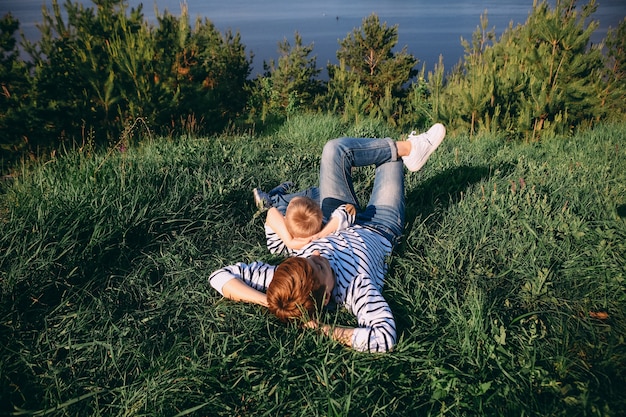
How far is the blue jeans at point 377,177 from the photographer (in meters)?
3.16

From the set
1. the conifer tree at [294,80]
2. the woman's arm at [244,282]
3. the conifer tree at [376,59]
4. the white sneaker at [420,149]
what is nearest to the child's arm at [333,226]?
the woman's arm at [244,282]

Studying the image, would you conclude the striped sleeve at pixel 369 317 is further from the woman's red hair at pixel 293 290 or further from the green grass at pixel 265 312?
the woman's red hair at pixel 293 290

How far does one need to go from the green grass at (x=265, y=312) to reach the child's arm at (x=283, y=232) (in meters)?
0.21

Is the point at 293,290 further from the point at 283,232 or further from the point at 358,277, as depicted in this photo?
the point at 283,232

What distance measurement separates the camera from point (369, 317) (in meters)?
2.21

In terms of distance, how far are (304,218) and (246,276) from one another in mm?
571

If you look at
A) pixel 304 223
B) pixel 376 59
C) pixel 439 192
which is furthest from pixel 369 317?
pixel 376 59

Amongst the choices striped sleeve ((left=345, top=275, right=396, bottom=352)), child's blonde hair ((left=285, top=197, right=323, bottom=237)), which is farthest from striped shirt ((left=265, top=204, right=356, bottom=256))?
striped sleeve ((left=345, top=275, right=396, bottom=352))

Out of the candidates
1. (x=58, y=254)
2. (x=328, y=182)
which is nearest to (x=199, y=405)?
(x=58, y=254)

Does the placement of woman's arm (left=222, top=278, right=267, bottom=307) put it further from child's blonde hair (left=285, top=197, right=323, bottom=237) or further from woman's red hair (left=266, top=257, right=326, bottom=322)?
child's blonde hair (left=285, top=197, right=323, bottom=237)

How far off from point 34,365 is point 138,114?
593cm

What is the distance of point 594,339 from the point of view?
6.99ft

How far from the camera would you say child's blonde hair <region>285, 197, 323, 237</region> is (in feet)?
9.24

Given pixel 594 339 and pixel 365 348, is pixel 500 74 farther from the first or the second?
pixel 365 348
